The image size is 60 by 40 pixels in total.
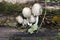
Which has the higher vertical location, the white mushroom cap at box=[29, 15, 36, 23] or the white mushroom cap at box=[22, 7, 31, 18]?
the white mushroom cap at box=[22, 7, 31, 18]

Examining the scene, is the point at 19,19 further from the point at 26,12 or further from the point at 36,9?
the point at 36,9

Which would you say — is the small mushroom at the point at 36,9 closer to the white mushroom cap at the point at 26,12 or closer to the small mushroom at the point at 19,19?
the white mushroom cap at the point at 26,12

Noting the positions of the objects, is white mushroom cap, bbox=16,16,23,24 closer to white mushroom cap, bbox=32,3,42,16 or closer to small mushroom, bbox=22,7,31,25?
small mushroom, bbox=22,7,31,25

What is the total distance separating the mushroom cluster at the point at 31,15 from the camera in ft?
10.5

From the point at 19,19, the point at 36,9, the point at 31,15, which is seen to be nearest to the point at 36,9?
the point at 36,9

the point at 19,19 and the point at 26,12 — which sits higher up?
the point at 26,12

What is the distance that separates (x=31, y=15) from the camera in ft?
10.8

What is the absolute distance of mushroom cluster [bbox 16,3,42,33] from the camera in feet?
10.5

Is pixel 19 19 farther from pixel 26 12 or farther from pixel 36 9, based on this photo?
pixel 36 9

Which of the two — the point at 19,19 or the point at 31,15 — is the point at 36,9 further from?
the point at 19,19

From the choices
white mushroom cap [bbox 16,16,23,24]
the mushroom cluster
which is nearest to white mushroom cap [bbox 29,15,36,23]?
the mushroom cluster

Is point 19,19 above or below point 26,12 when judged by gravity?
below

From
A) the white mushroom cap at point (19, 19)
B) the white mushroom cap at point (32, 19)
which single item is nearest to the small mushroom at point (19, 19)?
the white mushroom cap at point (19, 19)

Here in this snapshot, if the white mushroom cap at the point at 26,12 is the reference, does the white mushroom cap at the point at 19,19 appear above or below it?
below
